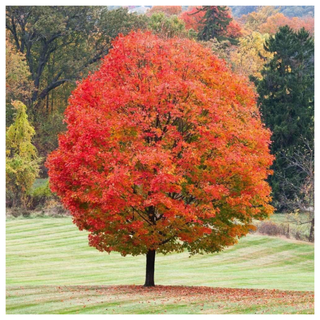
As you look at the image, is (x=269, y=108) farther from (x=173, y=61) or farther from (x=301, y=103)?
(x=173, y=61)

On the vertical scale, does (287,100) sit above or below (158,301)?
above

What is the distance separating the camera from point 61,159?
848 inches

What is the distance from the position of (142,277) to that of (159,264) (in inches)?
194

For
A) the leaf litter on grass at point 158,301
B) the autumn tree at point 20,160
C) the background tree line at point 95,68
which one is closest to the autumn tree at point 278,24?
the background tree line at point 95,68

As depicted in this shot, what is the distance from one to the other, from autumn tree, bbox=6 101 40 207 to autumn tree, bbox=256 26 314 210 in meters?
20.8

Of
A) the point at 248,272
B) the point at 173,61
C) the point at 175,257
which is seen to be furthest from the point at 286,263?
the point at 173,61

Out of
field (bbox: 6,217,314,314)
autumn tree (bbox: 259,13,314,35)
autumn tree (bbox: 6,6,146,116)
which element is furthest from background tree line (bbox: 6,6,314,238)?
autumn tree (bbox: 259,13,314,35)

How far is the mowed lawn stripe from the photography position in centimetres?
3039

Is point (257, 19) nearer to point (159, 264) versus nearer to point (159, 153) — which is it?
point (159, 264)

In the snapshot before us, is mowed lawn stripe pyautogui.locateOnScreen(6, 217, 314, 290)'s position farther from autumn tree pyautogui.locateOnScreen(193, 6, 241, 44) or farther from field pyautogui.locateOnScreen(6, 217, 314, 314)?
autumn tree pyautogui.locateOnScreen(193, 6, 241, 44)

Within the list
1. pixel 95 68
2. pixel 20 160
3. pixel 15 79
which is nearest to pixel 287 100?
pixel 95 68

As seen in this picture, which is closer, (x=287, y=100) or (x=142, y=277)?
(x=142, y=277)

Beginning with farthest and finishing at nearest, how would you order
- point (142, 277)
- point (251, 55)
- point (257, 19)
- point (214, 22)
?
point (257, 19) → point (214, 22) → point (251, 55) → point (142, 277)

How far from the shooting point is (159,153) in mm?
19641
